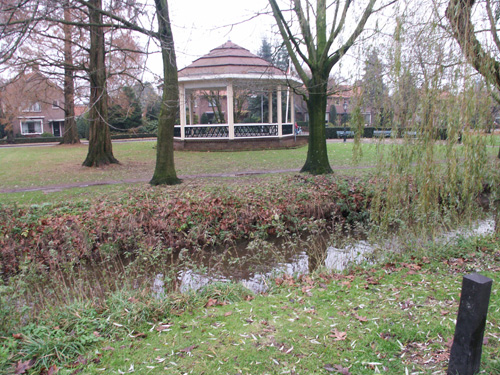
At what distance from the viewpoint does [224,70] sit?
21.9m

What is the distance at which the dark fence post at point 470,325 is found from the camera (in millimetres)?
2416

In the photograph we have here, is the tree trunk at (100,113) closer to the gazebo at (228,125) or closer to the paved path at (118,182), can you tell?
the paved path at (118,182)

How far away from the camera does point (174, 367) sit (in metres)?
3.02

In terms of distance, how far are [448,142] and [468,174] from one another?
22.0 inches

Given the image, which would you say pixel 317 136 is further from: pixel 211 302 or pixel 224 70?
pixel 224 70

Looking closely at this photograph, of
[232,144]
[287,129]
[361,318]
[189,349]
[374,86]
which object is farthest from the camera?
[287,129]

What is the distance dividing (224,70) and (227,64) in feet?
2.95

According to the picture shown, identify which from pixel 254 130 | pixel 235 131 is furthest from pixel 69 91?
pixel 254 130

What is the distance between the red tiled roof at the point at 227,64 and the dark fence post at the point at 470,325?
770 inches

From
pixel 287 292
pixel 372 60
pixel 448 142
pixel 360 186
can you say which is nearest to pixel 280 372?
pixel 287 292

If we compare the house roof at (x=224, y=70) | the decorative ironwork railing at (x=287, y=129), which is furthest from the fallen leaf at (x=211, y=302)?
the decorative ironwork railing at (x=287, y=129)

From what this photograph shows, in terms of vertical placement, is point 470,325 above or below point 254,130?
below

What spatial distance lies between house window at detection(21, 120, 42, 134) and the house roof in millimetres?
31819

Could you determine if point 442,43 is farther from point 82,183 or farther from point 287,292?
point 82,183
